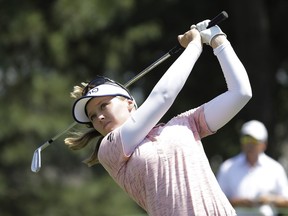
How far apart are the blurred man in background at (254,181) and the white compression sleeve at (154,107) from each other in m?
4.32

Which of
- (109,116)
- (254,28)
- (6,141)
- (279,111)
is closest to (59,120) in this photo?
(6,141)

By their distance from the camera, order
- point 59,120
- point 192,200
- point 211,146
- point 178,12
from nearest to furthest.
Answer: point 192,200 < point 59,120 < point 178,12 < point 211,146

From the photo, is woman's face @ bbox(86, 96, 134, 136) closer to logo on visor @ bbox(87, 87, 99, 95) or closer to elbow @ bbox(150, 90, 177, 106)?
logo on visor @ bbox(87, 87, 99, 95)

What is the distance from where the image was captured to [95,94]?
12.4 feet

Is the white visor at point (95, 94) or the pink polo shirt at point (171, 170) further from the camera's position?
the white visor at point (95, 94)

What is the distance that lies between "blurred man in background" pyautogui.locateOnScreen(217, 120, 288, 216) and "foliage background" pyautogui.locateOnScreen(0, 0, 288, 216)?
5409 millimetres

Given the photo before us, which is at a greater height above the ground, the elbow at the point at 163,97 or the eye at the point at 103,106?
the eye at the point at 103,106

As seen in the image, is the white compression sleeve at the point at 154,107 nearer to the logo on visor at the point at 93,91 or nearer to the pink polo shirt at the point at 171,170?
the pink polo shirt at the point at 171,170

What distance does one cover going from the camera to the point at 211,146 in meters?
15.3

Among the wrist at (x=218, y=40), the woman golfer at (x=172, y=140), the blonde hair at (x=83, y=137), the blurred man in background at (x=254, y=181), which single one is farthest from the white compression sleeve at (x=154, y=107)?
the blurred man in background at (x=254, y=181)

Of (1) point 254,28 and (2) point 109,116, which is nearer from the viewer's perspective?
(2) point 109,116

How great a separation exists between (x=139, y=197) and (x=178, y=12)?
35.8 feet

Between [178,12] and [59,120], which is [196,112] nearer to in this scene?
[59,120]

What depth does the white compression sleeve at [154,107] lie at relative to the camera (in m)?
3.56
